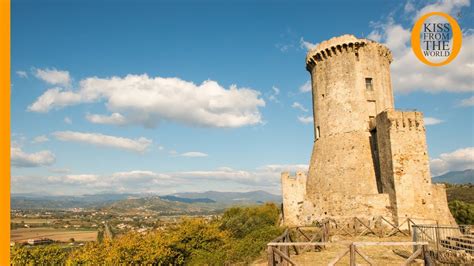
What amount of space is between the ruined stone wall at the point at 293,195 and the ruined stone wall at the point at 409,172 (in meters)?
8.36

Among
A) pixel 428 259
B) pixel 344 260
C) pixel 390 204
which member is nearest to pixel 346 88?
pixel 390 204

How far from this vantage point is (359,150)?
26.3 m

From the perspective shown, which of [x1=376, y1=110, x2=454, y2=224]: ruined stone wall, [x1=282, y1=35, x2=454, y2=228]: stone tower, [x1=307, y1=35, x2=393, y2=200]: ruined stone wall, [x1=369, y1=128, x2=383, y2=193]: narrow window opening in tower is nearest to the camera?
[x1=376, y1=110, x2=454, y2=224]: ruined stone wall

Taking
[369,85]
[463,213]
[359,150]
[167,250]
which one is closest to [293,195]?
[359,150]

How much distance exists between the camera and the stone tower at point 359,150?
2198 centimetres

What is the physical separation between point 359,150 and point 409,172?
4.86 meters

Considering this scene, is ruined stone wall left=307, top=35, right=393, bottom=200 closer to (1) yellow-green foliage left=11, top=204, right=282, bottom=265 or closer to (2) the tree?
(1) yellow-green foliage left=11, top=204, right=282, bottom=265

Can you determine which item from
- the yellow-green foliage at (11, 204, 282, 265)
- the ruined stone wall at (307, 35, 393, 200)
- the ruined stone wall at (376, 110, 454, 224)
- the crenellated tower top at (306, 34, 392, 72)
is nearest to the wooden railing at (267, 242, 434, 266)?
the yellow-green foliage at (11, 204, 282, 265)

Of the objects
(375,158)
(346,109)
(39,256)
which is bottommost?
(39,256)

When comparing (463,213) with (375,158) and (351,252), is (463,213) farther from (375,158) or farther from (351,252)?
(351,252)

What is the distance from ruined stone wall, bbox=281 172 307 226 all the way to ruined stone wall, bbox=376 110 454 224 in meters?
8.36

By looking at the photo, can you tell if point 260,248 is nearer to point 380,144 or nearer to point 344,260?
point 344,260

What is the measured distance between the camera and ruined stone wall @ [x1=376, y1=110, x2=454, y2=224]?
850 inches

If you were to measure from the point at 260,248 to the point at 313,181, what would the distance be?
1095cm
